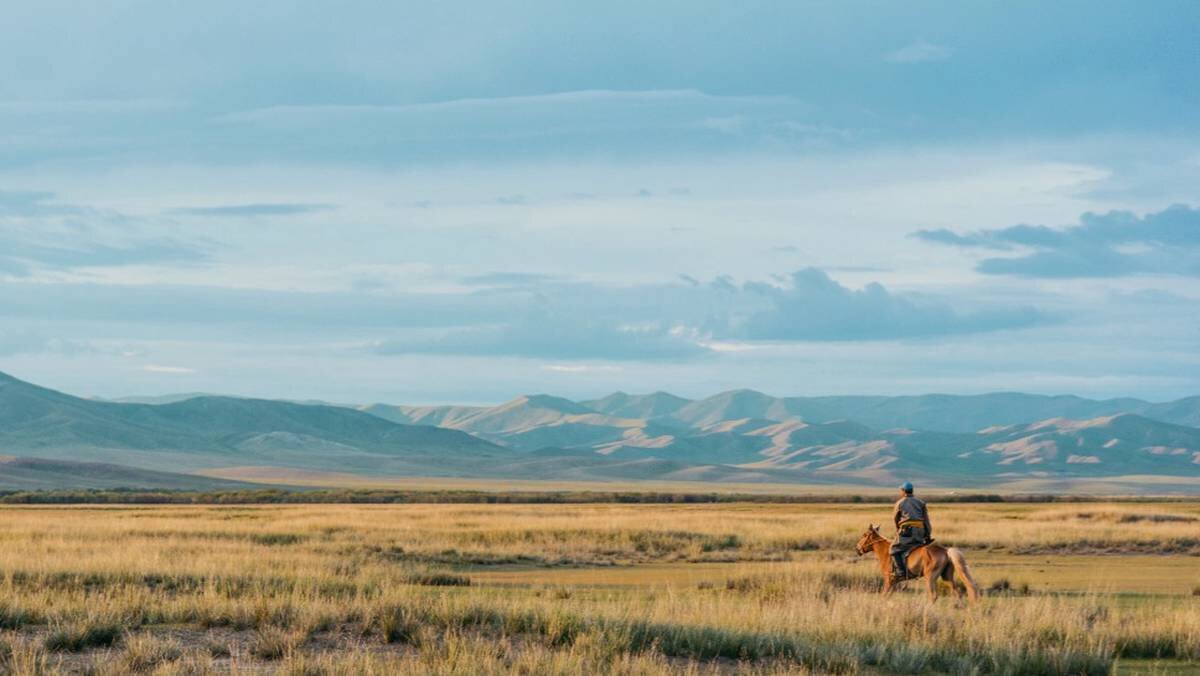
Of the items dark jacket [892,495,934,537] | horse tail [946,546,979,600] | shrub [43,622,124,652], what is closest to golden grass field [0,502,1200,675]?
shrub [43,622,124,652]

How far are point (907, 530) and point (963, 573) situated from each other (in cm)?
125

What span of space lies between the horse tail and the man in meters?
0.58

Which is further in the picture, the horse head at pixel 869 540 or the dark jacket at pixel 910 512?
the horse head at pixel 869 540

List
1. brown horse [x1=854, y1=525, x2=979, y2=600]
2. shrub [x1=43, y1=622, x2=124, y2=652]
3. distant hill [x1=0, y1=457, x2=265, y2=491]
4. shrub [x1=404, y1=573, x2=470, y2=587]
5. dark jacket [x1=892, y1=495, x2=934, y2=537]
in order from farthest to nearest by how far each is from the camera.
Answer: distant hill [x1=0, y1=457, x2=265, y2=491]
shrub [x1=404, y1=573, x2=470, y2=587]
dark jacket [x1=892, y1=495, x2=934, y2=537]
brown horse [x1=854, y1=525, x2=979, y2=600]
shrub [x1=43, y1=622, x2=124, y2=652]

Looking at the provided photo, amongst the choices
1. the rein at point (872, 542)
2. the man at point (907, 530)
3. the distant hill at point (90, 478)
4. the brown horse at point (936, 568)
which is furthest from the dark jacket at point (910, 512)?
the distant hill at point (90, 478)

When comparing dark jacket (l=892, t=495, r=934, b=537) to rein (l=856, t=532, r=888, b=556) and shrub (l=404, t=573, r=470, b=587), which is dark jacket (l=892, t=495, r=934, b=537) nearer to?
rein (l=856, t=532, r=888, b=556)

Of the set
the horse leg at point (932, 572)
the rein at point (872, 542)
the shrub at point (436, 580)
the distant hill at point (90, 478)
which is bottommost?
the distant hill at point (90, 478)

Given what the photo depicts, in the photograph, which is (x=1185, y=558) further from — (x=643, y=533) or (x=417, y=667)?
(x=417, y=667)

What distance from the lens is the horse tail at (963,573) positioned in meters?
19.2

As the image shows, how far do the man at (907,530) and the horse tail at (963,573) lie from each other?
1.92ft

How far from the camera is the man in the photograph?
806 inches

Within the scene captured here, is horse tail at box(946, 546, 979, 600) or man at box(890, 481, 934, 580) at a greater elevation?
man at box(890, 481, 934, 580)

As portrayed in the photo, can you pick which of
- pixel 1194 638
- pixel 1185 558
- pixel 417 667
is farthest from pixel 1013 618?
pixel 1185 558

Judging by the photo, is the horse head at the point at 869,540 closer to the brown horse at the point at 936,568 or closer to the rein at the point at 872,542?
the rein at the point at 872,542
